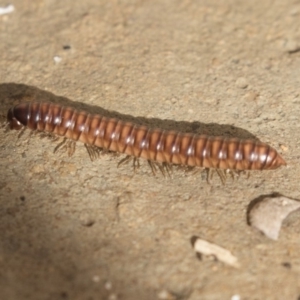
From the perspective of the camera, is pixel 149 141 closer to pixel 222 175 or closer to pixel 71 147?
pixel 222 175

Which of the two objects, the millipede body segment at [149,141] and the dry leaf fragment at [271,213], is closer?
the dry leaf fragment at [271,213]

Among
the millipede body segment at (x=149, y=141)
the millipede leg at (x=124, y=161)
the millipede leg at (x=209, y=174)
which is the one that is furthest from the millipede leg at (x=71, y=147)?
the millipede leg at (x=209, y=174)

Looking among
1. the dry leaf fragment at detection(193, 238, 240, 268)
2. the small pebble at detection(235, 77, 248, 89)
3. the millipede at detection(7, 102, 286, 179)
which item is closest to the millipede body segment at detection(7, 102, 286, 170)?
the millipede at detection(7, 102, 286, 179)

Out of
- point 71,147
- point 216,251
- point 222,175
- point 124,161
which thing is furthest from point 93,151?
point 216,251

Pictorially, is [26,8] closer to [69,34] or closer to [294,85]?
[69,34]

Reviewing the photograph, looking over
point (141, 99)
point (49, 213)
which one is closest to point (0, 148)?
point (49, 213)

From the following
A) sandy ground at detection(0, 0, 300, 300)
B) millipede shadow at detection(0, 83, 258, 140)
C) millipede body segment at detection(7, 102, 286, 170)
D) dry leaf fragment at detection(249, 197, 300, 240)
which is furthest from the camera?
millipede shadow at detection(0, 83, 258, 140)

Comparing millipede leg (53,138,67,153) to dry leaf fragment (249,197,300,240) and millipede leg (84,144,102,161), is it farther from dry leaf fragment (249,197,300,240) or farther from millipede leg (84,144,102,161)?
dry leaf fragment (249,197,300,240)

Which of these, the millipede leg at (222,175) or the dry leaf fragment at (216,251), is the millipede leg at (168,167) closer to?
the millipede leg at (222,175)
